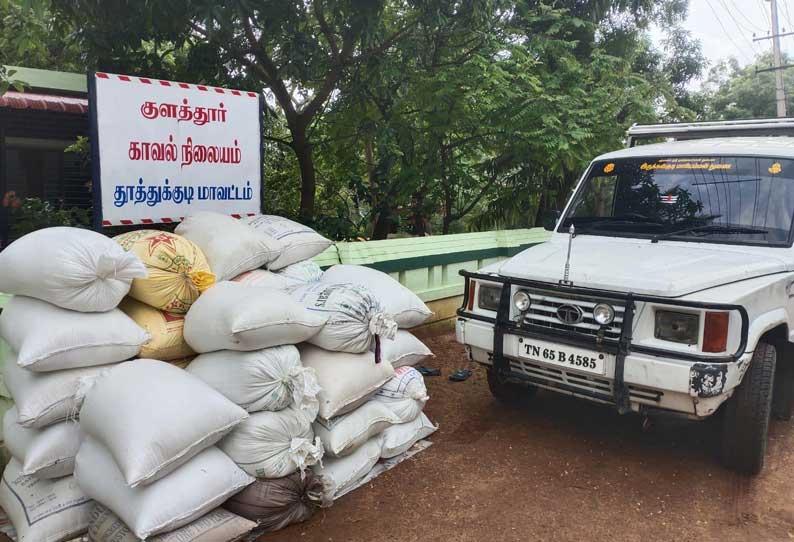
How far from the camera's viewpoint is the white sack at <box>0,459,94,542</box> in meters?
2.71

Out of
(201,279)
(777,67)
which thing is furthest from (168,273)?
(777,67)

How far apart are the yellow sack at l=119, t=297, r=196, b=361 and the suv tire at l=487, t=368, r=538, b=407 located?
7.02 feet

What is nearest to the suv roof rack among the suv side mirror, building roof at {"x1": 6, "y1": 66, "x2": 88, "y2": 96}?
the suv side mirror

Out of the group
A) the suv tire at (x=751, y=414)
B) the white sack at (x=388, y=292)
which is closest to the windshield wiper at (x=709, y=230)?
the suv tire at (x=751, y=414)

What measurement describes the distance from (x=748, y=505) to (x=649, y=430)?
0.99 metres

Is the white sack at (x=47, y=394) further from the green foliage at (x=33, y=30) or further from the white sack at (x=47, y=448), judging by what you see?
the green foliage at (x=33, y=30)

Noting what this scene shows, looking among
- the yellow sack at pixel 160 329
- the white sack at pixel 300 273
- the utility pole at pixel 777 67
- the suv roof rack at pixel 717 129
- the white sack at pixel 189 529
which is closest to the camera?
the white sack at pixel 189 529

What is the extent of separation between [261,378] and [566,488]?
177 cm

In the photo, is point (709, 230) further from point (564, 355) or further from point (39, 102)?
point (39, 102)

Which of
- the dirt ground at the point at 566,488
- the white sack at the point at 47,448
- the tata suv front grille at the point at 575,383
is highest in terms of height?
the tata suv front grille at the point at 575,383

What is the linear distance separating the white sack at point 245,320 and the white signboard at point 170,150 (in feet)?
4.21

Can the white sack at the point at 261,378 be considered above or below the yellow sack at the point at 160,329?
below

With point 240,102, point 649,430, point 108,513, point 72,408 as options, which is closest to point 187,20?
point 240,102

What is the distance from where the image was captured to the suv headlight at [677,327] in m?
3.18
